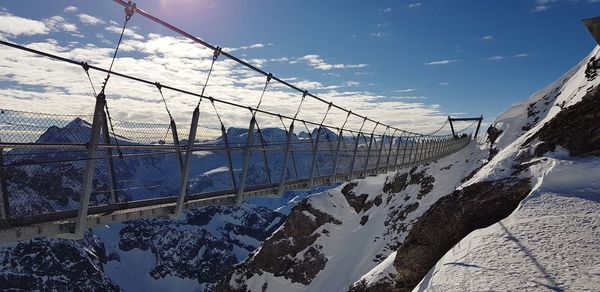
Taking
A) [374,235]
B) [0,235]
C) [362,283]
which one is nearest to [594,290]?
[0,235]

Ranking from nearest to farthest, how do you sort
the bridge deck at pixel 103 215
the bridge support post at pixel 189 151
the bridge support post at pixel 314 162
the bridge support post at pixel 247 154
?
1. the bridge deck at pixel 103 215
2. the bridge support post at pixel 189 151
3. the bridge support post at pixel 247 154
4. the bridge support post at pixel 314 162

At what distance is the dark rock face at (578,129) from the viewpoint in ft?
42.9

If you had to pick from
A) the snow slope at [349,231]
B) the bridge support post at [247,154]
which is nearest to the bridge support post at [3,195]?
the bridge support post at [247,154]

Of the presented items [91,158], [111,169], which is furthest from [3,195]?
[111,169]

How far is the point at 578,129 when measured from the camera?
45.6 ft

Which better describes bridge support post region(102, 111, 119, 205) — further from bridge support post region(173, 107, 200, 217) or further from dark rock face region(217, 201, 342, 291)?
dark rock face region(217, 201, 342, 291)

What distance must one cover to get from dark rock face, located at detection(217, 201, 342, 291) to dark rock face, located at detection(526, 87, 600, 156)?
219 feet

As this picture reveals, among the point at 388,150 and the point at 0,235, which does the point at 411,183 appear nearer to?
the point at 388,150

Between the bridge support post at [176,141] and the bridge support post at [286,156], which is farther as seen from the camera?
the bridge support post at [286,156]

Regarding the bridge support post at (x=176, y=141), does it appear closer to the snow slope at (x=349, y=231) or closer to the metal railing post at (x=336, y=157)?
the metal railing post at (x=336, y=157)

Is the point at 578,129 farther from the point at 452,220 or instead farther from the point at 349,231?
the point at 349,231

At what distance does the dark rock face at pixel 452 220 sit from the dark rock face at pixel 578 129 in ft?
7.09

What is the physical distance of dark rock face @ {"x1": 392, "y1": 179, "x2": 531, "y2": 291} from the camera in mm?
12805

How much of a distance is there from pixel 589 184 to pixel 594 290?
5.06 meters
